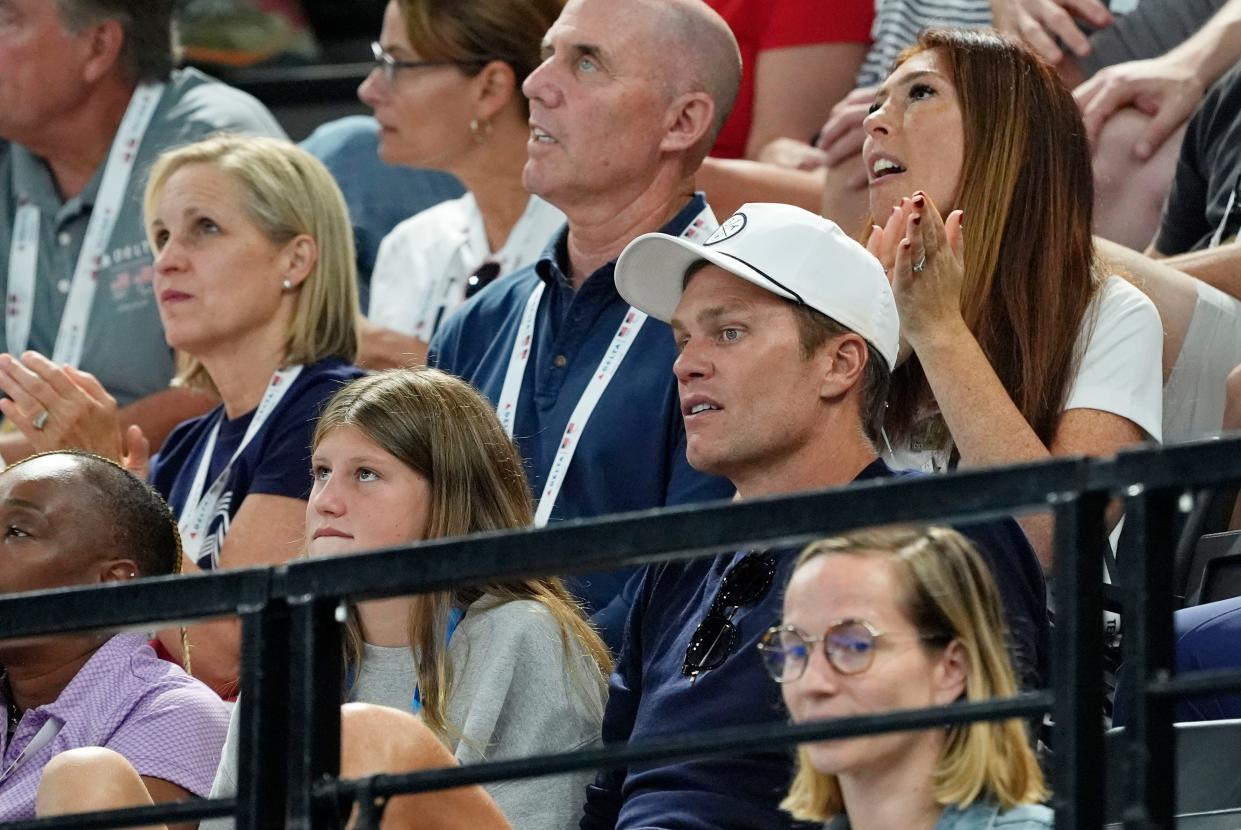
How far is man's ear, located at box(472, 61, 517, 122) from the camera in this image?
500 cm

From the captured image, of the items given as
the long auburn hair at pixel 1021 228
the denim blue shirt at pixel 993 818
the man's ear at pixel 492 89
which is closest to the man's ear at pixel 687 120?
the long auburn hair at pixel 1021 228

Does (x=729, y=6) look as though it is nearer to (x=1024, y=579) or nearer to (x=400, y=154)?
(x=400, y=154)

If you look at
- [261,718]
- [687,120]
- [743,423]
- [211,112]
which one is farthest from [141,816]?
[211,112]

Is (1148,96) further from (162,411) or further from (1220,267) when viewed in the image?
(162,411)

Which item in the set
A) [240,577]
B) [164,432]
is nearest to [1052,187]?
[240,577]

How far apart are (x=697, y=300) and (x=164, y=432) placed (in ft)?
7.69

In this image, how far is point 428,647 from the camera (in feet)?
10.5

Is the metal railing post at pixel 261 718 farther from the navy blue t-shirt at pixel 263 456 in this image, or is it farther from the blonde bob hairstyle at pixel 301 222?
the blonde bob hairstyle at pixel 301 222

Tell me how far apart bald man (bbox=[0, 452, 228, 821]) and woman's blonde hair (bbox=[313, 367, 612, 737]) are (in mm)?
281

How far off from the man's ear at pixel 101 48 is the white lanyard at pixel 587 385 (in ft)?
6.46

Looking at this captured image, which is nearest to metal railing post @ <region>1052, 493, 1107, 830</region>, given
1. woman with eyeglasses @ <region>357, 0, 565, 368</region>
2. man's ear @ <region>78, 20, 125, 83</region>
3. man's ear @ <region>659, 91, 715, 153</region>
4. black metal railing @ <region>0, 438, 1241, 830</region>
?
black metal railing @ <region>0, 438, 1241, 830</region>

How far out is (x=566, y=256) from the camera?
428 cm

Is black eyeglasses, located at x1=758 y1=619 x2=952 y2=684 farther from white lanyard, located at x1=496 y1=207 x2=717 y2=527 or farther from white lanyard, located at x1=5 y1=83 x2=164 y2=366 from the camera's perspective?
white lanyard, located at x1=5 y1=83 x2=164 y2=366

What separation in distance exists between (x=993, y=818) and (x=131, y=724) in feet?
4.64
